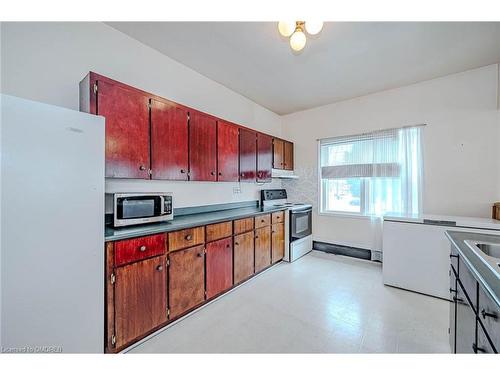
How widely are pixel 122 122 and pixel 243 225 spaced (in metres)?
1.69

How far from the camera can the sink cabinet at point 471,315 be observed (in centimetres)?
85

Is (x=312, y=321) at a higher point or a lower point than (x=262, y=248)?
lower

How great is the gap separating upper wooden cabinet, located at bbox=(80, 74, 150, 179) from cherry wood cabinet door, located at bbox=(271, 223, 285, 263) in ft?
6.71

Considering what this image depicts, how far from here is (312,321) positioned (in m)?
2.02

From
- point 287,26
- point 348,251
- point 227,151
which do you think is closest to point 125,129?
point 227,151

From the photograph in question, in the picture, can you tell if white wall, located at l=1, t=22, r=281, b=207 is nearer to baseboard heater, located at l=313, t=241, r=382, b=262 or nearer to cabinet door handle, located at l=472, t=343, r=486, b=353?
baseboard heater, located at l=313, t=241, r=382, b=262

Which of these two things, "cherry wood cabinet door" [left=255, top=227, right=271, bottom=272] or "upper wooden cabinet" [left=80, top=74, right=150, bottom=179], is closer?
"upper wooden cabinet" [left=80, top=74, right=150, bottom=179]

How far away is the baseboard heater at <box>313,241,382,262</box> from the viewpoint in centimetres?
352

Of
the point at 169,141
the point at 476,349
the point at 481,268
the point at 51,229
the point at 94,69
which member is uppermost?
the point at 94,69

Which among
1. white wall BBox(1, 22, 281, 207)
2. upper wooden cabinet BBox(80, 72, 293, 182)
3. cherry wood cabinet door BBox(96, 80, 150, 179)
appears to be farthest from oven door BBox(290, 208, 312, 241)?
cherry wood cabinet door BBox(96, 80, 150, 179)

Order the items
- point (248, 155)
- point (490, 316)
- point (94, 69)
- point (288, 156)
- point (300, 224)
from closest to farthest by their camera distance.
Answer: point (490, 316) < point (94, 69) < point (248, 155) < point (300, 224) < point (288, 156)

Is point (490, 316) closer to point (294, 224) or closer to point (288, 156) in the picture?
point (294, 224)

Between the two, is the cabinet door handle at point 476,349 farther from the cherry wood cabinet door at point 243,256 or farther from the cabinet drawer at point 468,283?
the cherry wood cabinet door at point 243,256
